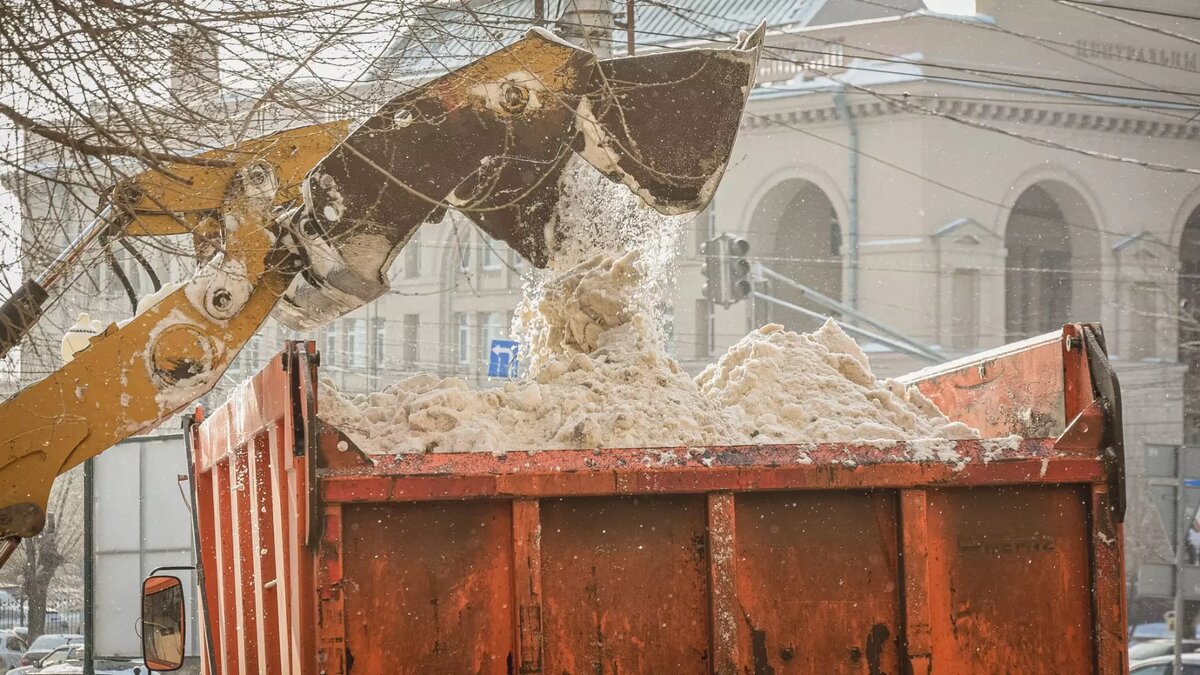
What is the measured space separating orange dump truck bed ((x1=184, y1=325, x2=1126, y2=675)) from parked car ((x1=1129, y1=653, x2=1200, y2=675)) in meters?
12.0

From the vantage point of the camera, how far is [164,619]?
5.32m

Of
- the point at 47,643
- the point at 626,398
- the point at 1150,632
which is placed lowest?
the point at 47,643

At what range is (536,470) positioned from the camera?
4.18 meters

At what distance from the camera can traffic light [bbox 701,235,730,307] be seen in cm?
2067

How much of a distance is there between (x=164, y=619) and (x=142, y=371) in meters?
0.97

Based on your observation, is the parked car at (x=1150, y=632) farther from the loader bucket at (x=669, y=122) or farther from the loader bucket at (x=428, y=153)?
the loader bucket at (x=428, y=153)

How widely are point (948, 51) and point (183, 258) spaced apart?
2782cm

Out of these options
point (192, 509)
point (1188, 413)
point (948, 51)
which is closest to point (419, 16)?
point (192, 509)

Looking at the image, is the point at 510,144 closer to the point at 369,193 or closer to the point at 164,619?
the point at 369,193

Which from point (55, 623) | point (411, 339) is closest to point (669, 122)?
point (411, 339)

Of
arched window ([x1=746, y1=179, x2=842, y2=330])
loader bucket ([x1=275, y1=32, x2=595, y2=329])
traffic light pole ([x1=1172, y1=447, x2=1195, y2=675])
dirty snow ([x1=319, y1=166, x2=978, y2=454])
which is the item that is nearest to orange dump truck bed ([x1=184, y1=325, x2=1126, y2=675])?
dirty snow ([x1=319, y1=166, x2=978, y2=454])

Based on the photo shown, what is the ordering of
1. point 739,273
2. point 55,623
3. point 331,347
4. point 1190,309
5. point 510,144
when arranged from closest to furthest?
1. point 510,144
2. point 739,273
3. point 1190,309
4. point 331,347
5. point 55,623

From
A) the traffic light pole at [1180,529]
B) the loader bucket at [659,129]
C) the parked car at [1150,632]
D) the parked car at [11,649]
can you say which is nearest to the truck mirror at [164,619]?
the loader bucket at [659,129]

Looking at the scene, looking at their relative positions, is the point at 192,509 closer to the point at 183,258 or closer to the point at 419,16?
the point at 183,258
